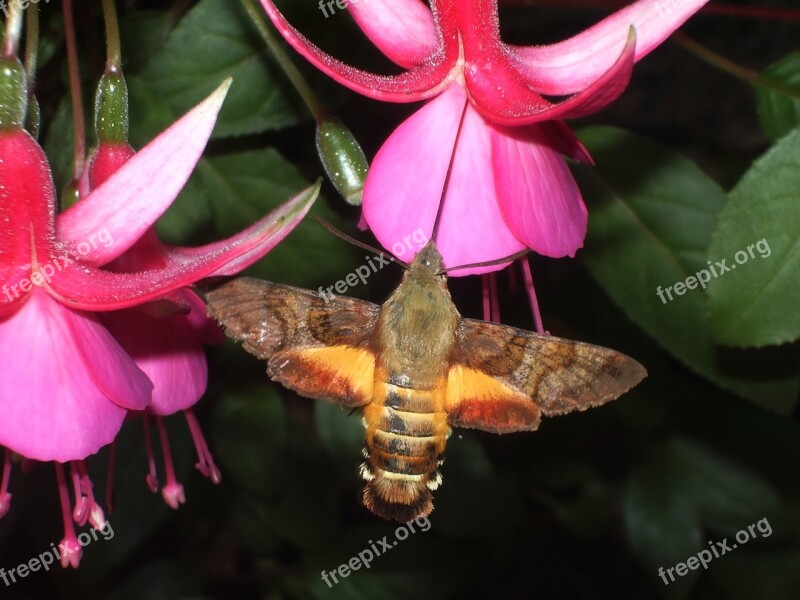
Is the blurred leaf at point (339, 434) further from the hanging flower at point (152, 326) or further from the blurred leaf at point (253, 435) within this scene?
the hanging flower at point (152, 326)

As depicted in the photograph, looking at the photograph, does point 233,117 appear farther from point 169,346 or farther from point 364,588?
point 364,588

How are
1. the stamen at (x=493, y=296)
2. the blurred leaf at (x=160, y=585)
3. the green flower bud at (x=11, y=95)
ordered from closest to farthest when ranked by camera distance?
the green flower bud at (x=11, y=95), the stamen at (x=493, y=296), the blurred leaf at (x=160, y=585)

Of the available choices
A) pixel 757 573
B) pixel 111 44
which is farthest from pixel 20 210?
pixel 757 573

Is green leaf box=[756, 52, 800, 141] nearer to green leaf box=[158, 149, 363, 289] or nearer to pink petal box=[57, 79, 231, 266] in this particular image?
green leaf box=[158, 149, 363, 289]

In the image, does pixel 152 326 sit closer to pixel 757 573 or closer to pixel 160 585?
pixel 160 585

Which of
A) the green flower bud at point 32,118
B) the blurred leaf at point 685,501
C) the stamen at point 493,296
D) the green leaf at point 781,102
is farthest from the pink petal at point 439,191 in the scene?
the blurred leaf at point 685,501

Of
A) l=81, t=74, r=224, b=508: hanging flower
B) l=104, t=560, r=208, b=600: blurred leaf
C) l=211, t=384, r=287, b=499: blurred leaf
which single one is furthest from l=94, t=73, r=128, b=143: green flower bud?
l=104, t=560, r=208, b=600: blurred leaf
